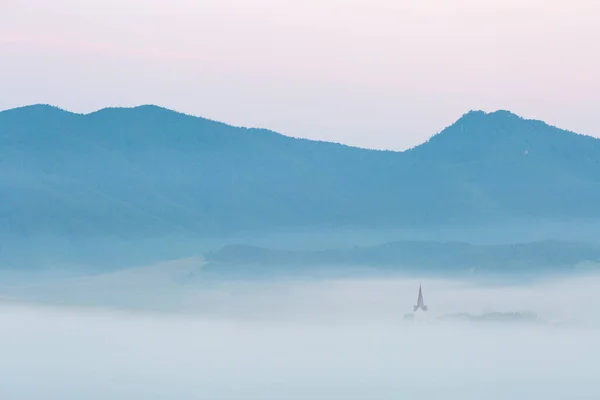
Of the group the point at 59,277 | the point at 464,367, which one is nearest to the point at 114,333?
the point at 464,367

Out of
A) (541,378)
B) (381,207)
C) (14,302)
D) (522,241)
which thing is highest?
(381,207)

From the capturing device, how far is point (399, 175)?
4948 inches

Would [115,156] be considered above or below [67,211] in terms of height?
above

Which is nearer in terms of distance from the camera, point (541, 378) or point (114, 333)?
point (541, 378)

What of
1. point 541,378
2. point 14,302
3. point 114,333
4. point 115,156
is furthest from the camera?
point 115,156

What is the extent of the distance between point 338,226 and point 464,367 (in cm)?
6620

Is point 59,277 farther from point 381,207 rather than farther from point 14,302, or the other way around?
point 381,207

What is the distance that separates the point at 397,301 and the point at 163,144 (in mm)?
54291

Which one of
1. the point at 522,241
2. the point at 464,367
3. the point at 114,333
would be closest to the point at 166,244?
the point at 522,241

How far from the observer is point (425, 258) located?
3880 inches

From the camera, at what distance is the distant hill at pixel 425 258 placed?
9147cm

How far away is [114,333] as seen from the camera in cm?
7512

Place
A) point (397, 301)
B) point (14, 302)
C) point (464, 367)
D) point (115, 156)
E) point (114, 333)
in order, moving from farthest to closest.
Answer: point (115, 156)
point (14, 302)
point (397, 301)
point (114, 333)
point (464, 367)

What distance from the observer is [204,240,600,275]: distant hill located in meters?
91.5
